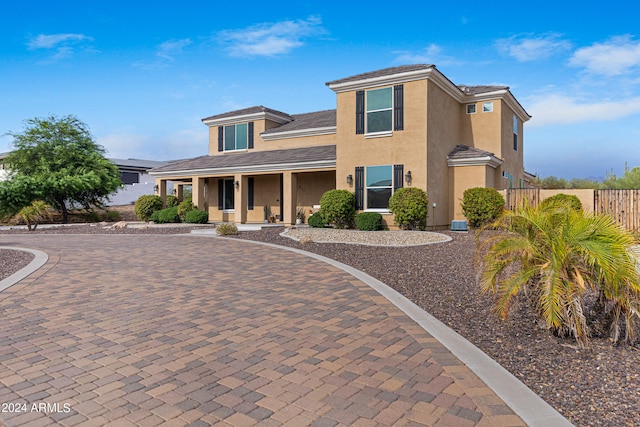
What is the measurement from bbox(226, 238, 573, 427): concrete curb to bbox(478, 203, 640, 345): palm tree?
64 cm

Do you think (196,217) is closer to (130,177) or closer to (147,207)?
(147,207)

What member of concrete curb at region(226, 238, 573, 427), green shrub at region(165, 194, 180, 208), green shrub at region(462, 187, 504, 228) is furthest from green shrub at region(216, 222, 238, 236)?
concrete curb at region(226, 238, 573, 427)

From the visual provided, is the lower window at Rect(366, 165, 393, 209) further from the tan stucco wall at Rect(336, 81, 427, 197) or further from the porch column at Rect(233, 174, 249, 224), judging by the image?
the porch column at Rect(233, 174, 249, 224)

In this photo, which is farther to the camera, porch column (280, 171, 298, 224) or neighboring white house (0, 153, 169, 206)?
neighboring white house (0, 153, 169, 206)

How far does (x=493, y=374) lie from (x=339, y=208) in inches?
551

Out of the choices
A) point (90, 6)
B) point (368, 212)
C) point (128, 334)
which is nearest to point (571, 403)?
point (128, 334)

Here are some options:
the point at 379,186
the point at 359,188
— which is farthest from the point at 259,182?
the point at 379,186

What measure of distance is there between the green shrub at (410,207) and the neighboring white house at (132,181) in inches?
1069

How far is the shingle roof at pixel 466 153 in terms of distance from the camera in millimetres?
18422

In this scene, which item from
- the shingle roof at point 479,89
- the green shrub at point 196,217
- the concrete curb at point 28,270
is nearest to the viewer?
the concrete curb at point 28,270

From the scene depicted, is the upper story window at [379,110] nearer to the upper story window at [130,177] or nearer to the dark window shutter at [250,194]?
the dark window shutter at [250,194]

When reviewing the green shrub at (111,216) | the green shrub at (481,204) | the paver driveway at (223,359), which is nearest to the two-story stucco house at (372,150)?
the green shrub at (481,204)

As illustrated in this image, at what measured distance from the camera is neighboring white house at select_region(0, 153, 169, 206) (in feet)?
122

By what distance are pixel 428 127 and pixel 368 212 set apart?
13.9 feet
